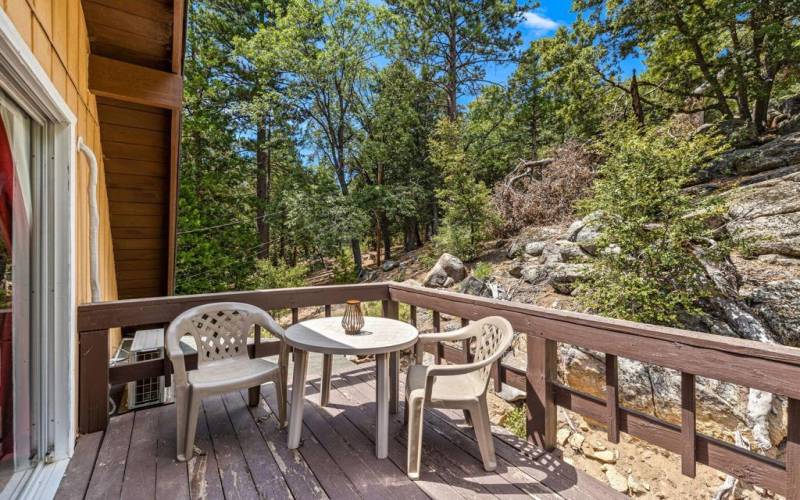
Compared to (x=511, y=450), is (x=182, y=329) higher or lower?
higher

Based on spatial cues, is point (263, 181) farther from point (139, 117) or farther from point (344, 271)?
point (139, 117)

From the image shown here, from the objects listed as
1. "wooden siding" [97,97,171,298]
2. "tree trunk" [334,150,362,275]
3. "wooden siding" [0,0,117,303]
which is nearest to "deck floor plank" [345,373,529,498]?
"wooden siding" [0,0,117,303]

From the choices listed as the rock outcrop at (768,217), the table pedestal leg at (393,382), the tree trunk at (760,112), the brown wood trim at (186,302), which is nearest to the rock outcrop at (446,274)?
the rock outcrop at (768,217)

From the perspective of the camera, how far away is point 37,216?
1.81 meters

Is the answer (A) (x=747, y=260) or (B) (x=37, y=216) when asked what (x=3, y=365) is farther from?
(A) (x=747, y=260)

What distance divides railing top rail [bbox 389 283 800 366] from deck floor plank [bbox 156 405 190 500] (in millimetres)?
1772

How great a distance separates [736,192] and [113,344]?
858 cm

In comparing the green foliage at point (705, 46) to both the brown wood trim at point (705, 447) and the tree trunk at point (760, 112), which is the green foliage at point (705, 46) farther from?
the brown wood trim at point (705, 447)

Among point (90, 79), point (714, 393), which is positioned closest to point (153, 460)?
point (90, 79)

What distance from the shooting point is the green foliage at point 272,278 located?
11266 millimetres

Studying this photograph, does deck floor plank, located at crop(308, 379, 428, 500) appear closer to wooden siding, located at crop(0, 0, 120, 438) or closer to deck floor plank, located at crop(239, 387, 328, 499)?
deck floor plank, located at crop(239, 387, 328, 499)

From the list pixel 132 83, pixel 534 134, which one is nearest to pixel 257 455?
pixel 132 83

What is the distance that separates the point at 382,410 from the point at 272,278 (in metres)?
10.0

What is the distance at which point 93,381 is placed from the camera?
2209mm
